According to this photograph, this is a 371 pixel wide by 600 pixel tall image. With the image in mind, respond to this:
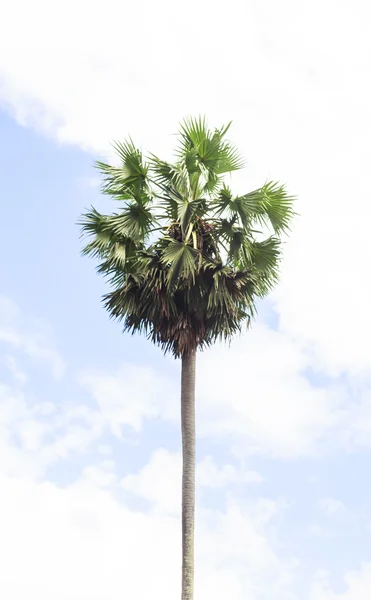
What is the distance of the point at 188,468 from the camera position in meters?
17.8

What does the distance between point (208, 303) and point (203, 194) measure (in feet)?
8.21

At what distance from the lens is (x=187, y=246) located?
1864 cm

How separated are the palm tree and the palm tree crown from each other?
0.02m

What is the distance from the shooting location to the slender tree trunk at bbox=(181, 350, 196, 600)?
17000 millimetres

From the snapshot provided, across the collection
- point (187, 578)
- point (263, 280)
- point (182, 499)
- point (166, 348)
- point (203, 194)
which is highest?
point (203, 194)

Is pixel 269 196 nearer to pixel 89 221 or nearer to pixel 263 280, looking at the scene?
pixel 263 280

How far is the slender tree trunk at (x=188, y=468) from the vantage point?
17000 millimetres

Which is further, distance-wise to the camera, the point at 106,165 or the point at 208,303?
the point at 106,165

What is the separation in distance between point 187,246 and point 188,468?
4.24m

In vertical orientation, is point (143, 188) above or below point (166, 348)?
above

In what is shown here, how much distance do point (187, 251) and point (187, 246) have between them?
0.62ft

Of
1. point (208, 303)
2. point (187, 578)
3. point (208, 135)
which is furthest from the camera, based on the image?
point (208, 135)

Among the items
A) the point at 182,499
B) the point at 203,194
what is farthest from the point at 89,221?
the point at 182,499

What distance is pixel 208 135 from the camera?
19.7 m
